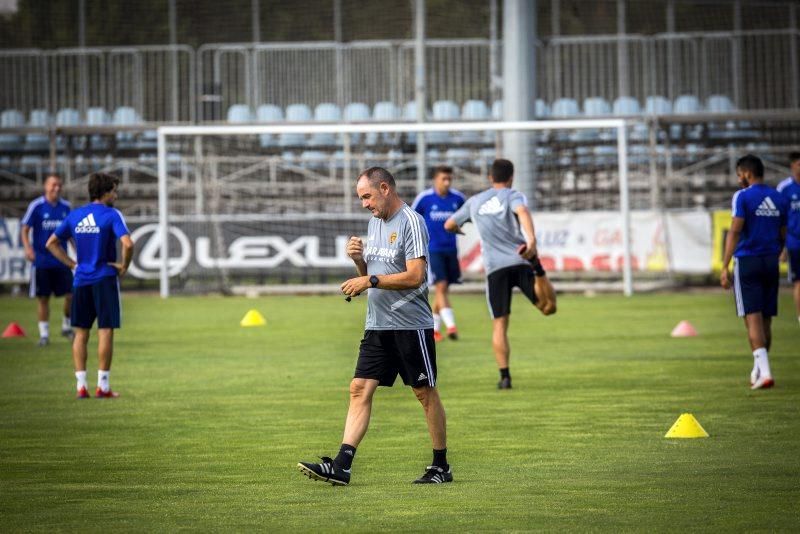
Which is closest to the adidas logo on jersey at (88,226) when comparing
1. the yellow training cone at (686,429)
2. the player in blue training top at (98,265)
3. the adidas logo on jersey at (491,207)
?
the player in blue training top at (98,265)

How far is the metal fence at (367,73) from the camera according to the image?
33375 mm

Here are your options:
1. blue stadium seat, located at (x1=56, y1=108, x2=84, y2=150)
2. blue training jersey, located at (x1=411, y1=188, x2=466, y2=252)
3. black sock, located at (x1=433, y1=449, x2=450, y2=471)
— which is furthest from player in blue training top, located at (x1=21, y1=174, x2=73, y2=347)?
blue stadium seat, located at (x1=56, y1=108, x2=84, y2=150)

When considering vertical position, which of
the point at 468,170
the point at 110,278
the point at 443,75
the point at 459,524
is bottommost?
the point at 459,524

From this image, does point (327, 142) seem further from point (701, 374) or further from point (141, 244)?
point (701, 374)

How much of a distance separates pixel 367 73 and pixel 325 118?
1515 millimetres

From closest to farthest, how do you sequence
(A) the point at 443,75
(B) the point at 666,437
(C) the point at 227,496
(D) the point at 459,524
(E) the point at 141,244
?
(D) the point at 459,524 < (C) the point at 227,496 < (B) the point at 666,437 < (E) the point at 141,244 < (A) the point at 443,75

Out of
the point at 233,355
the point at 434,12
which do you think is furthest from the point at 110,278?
the point at 434,12

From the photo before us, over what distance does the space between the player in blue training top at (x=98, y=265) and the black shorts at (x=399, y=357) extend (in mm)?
4972

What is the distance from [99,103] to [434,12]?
30.9 feet

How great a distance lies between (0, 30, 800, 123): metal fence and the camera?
33.4 m

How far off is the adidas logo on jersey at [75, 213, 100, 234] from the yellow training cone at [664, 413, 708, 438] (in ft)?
18.5

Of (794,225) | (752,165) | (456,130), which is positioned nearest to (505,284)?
(752,165)

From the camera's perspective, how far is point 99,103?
3494 centimetres

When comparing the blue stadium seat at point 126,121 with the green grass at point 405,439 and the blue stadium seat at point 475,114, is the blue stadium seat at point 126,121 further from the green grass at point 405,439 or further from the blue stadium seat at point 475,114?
the green grass at point 405,439
